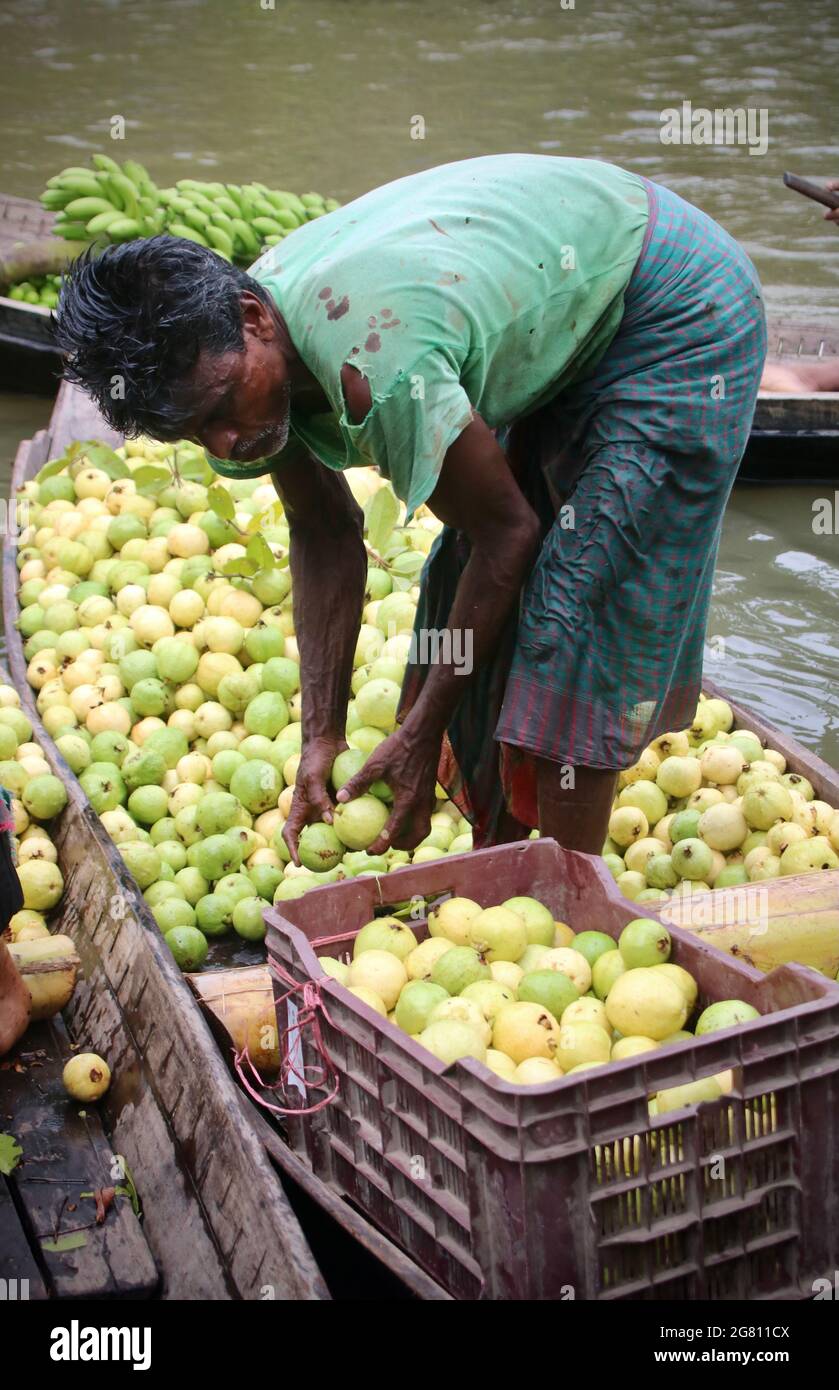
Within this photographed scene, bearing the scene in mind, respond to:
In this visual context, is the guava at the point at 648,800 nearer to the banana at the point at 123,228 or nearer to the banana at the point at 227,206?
the banana at the point at 123,228

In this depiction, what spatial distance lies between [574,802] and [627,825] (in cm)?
74

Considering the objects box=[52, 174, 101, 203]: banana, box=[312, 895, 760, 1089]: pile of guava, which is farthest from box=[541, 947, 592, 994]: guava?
box=[52, 174, 101, 203]: banana

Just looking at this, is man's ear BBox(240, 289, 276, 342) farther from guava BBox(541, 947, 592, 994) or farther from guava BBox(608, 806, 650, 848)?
guava BBox(608, 806, 650, 848)

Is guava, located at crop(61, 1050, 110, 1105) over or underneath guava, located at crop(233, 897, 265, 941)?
over

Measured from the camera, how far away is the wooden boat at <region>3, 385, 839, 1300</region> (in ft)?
5.86

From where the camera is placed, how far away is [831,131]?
36.7 ft

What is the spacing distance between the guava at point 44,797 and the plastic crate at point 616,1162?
1236mm

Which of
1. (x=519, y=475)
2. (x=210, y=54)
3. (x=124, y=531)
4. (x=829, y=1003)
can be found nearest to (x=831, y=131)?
(x=210, y=54)

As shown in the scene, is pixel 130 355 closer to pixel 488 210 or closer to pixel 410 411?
pixel 410 411

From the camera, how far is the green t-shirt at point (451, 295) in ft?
5.75

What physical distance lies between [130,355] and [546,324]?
1.91ft

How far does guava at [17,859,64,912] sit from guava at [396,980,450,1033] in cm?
109

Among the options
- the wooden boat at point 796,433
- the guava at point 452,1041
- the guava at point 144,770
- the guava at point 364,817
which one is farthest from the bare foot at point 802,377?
the guava at point 452,1041

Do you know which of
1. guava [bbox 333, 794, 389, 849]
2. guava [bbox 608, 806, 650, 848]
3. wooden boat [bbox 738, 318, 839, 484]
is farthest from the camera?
wooden boat [bbox 738, 318, 839, 484]
